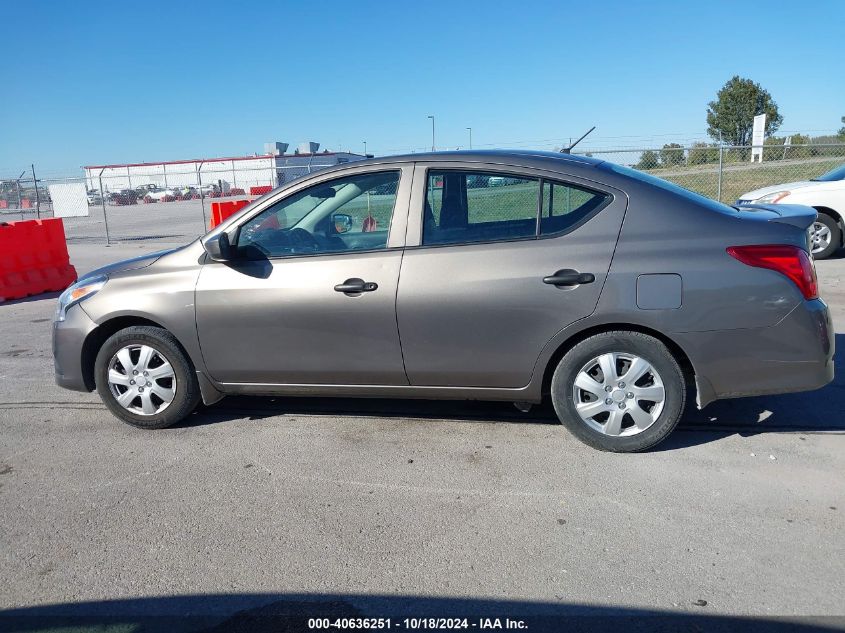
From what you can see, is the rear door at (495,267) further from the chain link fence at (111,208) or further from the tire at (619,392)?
the chain link fence at (111,208)

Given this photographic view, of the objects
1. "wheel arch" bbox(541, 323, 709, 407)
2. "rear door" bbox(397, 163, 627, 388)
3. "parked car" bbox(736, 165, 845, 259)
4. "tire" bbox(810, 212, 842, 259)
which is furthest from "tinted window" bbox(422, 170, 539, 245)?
"tire" bbox(810, 212, 842, 259)

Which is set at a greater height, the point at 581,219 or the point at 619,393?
the point at 581,219

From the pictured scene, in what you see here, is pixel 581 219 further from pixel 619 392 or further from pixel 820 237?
pixel 820 237

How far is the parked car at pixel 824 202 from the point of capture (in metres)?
10.5

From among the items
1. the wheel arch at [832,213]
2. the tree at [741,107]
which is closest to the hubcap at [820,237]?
the wheel arch at [832,213]

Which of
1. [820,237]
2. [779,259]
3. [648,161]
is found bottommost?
[820,237]

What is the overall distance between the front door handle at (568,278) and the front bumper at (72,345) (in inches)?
119

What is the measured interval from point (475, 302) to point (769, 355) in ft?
5.38

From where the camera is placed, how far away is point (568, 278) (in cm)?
396

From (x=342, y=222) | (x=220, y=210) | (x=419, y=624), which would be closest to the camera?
(x=419, y=624)

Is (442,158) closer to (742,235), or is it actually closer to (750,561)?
(742,235)

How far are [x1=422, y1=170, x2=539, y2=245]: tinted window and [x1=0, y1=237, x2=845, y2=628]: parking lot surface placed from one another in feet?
4.22

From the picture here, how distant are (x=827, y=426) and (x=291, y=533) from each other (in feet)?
11.0

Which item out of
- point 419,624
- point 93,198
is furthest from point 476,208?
point 93,198
